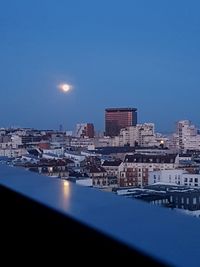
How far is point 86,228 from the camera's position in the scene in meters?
0.71

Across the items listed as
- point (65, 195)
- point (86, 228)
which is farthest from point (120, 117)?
point (86, 228)

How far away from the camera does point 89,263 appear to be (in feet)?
2.30

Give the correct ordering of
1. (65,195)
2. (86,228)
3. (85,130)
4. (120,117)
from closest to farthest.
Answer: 1. (86,228)
2. (65,195)
3. (85,130)
4. (120,117)

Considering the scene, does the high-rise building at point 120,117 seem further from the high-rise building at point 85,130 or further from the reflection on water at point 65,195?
the reflection on water at point 65,195

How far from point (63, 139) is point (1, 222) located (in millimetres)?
55613

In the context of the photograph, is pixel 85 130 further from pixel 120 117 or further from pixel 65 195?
pixel 65 195

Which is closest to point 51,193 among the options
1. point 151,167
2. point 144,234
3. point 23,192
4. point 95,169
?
point 23,192

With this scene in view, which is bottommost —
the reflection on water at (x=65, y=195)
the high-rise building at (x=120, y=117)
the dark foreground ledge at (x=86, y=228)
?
the dark foreground ledge at (x=86, y=228)

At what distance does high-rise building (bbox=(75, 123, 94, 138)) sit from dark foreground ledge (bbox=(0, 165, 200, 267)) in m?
61.7

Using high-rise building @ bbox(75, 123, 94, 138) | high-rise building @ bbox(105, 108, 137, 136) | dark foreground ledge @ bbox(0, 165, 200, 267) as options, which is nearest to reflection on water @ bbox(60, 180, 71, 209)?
dark foreground ledge @ bbox(0, 165, 200, 267)

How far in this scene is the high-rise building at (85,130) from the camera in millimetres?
64000

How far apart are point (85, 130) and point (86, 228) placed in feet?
211

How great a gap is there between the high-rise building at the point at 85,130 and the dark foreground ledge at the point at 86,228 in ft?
202

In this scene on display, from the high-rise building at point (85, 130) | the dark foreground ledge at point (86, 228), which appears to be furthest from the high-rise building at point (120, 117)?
the dark foreground ledge at point (86, 228)
